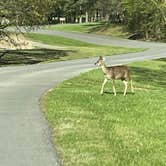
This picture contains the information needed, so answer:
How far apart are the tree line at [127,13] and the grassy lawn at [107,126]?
71.3ft

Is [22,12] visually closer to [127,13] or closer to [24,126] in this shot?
[24,126]

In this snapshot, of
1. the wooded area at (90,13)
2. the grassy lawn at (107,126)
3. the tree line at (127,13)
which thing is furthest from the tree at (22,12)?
the grassy lawn at (107,126)

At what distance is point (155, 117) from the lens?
13414 mm

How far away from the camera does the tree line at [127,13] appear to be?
4606cm

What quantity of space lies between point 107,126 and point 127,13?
2805 inches

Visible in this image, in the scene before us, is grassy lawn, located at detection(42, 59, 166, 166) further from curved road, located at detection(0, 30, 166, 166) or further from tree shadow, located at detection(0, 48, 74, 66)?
tree shadow, located at detection(0, 48, 74, 66)

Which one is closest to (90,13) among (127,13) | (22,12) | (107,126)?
(127,13)

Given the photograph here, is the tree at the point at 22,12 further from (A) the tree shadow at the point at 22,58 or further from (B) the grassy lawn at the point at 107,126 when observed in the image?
(B) the grassy lawn at the point at 107,126

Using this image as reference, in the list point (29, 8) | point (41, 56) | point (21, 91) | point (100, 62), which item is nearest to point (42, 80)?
point (21, 91)

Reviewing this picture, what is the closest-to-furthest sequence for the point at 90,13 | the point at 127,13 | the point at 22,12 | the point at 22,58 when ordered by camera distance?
the point at 22,12, the point at 22,58, the point at 127,13, the point at 90,13

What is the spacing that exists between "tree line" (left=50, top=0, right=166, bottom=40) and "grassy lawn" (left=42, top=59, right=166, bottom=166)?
2172 centimetres

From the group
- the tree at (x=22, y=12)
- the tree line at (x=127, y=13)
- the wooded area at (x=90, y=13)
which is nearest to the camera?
the tree at (x=22, y=12)

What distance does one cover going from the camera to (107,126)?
1189 centimetres

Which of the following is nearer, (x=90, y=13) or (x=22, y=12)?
(x=22, y=12)
